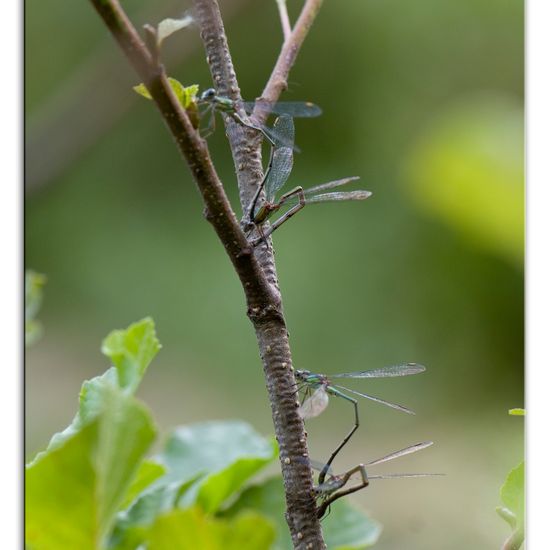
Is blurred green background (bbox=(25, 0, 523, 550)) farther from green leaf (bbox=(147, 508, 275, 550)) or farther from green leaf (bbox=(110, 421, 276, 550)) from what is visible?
green leaf (bbox=(147, 508, 275, 550))

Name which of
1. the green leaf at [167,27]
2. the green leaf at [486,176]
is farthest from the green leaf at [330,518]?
the green leaf at [486,176]

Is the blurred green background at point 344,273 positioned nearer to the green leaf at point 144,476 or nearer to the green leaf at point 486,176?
the green leaf at point 486,176

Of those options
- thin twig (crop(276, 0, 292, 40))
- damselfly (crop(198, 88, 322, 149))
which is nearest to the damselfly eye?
damselfly (crop(198, 88, 322, 149))

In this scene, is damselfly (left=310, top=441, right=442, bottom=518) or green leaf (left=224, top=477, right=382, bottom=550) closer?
damselfly (left=310, top=441, right=442, bottom=518)

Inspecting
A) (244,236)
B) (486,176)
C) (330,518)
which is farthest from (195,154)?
(486,176)

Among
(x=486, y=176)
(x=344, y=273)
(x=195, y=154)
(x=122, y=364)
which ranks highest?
(x=195, y=154)

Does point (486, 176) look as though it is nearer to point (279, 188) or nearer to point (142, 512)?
point (279, 188)

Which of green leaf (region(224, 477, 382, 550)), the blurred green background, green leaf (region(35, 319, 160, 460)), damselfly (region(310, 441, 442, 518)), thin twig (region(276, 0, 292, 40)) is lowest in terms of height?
the blurred green background
